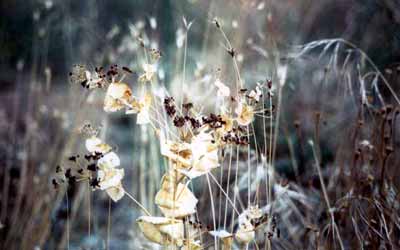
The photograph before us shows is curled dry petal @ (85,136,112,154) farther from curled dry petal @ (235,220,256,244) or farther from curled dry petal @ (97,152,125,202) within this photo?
curled dry petal @ (235,220,256,244)

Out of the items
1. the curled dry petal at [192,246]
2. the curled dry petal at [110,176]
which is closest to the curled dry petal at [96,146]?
the curled dry petal at [110,176]

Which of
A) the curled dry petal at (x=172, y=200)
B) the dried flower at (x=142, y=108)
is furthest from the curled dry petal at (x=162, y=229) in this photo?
the dried flower at (x=142, y=108)

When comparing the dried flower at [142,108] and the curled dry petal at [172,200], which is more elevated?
the dried flower at [142,108]

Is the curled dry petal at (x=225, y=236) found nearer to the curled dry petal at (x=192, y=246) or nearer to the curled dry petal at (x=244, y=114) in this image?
the curled dry petal at (x=192, y=246)

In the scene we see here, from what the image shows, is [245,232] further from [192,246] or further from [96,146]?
[96,146]

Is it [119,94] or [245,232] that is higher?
[119,94]

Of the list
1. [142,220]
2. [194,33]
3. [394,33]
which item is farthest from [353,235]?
[194,33]

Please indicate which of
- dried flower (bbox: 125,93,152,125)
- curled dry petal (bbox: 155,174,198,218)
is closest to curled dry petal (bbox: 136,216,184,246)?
curled dry petal (bbox: 155,174,198,218)

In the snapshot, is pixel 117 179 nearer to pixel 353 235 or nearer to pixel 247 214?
pixel 247 214

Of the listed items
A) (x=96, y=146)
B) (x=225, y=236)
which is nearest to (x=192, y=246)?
(x=225, y=236)

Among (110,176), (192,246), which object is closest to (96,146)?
(110,176)

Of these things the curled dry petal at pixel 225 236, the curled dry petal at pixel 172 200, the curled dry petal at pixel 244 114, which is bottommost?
the curled dry petal at pixel 225 236
